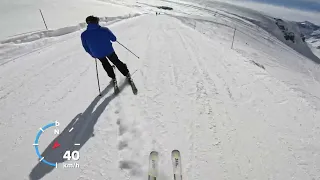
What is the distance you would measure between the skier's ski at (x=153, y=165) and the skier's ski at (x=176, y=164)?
0.97 feet

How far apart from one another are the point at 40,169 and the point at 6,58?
7.54 meters

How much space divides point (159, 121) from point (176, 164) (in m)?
1.46

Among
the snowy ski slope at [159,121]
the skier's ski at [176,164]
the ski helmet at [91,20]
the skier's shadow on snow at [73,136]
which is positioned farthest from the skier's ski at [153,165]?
the ski helmet at [91,20]

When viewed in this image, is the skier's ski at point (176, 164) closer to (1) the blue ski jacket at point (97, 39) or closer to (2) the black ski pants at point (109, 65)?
(2) the black ski pants at point (109, 65)

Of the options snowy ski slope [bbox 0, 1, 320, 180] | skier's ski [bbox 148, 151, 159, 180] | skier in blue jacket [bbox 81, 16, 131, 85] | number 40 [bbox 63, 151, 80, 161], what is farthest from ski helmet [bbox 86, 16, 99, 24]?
skier's ski [bbox 148, 151, 159, 180]

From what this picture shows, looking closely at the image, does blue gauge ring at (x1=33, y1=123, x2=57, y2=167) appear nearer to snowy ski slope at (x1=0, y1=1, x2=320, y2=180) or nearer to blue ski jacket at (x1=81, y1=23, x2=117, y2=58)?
snowy ski slope at (x1=0, y1=1, x2=320, y2=180)

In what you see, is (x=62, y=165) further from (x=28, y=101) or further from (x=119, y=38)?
(x=119, y=38)

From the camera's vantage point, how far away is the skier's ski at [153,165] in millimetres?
4000

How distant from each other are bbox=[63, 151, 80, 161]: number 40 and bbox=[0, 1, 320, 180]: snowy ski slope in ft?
0.29

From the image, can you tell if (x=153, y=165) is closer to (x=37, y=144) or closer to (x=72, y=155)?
(x=72, y=155)

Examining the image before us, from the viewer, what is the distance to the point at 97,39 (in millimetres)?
6266

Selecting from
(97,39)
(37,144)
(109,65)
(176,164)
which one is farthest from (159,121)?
(97,39)

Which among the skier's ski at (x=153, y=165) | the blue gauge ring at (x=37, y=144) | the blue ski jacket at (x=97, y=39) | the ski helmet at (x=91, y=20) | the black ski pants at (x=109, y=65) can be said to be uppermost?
the ski helmet at (x=91, y=20)

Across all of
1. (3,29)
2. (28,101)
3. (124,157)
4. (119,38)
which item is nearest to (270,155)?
(124,157)
